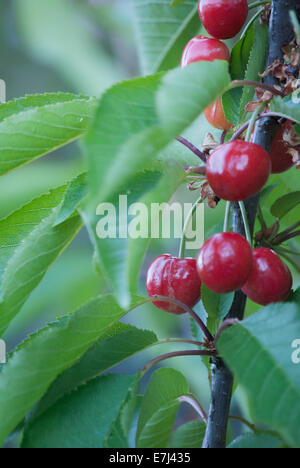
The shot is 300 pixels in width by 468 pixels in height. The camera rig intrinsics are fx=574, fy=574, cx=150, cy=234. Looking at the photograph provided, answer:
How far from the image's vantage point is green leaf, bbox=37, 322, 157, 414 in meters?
0.74

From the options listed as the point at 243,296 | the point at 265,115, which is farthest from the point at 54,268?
the point at 265,115

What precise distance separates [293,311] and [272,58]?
0.36m

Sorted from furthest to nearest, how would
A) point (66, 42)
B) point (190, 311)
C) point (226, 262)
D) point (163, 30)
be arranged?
point (66, 42) → point (163, 30) → point (190, 311) → point (226, 262)

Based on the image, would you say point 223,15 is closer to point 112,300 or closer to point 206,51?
point 206,51

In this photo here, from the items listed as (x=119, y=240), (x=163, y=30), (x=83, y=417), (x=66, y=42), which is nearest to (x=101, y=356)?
(x=83, y=417)

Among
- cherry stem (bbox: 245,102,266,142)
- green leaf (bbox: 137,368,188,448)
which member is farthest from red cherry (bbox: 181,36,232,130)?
green leaf (bbox: 137,368,188,448)

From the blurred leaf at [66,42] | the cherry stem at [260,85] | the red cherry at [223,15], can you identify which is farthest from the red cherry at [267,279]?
the blurred leaf at [66,42]

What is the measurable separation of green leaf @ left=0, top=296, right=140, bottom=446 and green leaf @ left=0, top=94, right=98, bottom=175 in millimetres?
220

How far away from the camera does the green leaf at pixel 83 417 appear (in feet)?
2.28

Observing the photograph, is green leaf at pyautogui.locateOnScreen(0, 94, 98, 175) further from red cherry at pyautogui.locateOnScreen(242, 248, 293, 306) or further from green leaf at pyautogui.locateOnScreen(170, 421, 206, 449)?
green leaf at pyautogui.locateOnScreen(170, 421, 206, 449)

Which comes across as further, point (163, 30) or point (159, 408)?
point (163, 30)

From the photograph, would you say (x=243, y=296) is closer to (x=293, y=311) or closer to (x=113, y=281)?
(x=293, y=311)

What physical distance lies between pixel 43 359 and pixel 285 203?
1.52 feet

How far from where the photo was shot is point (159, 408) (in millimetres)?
844
